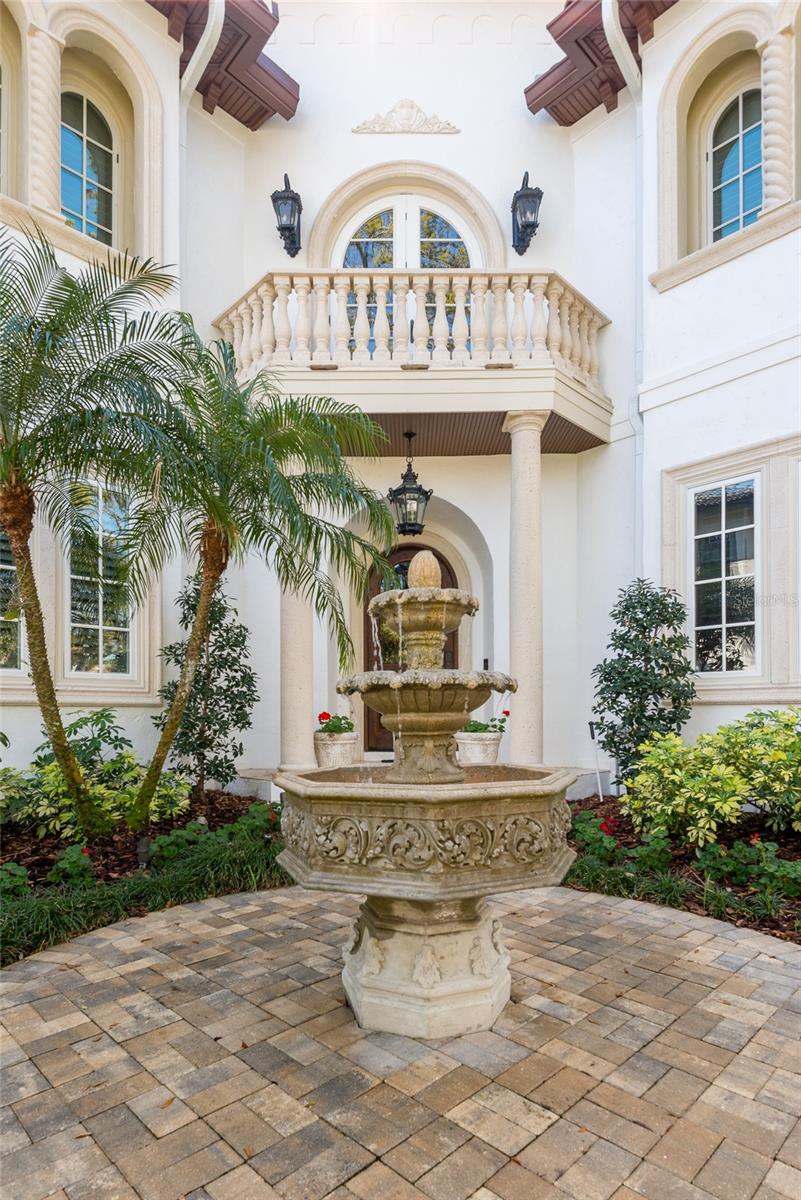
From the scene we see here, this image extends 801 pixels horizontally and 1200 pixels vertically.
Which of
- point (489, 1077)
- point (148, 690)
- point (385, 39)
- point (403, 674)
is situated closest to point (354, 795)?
point (403, 674)

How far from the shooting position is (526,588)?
282 inches

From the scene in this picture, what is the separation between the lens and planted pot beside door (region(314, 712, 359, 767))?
7.38 m

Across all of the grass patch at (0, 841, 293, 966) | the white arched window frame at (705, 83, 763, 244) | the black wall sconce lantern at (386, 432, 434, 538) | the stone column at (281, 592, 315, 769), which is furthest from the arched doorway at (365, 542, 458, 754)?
the white arched window frame at (705, 83, 763, 244)

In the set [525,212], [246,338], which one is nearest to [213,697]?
[246,338]

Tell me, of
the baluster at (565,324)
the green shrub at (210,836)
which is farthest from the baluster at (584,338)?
the green shrub at (210,836)

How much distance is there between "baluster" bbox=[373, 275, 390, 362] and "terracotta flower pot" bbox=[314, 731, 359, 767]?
3.94m

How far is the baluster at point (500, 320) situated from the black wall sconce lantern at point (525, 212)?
1.64m

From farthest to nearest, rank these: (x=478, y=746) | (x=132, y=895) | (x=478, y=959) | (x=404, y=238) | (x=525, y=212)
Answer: (x=404, y=238) < (x=525, y=212) < (x=478, y=746) < (x=132, y=895) < (x=478, y=959)

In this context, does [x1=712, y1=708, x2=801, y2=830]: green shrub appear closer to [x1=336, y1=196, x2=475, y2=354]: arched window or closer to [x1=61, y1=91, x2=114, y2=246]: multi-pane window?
[x1=336, y1=196, x2=475, y2=354]: arched window

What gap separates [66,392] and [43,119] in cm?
395

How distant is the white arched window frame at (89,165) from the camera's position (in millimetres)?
7383

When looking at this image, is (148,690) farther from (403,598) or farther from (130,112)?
(130,112)

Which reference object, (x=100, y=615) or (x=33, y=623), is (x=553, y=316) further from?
(x=33, y=623)

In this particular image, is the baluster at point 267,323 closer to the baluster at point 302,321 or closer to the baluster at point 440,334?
the baluster at point 302,321
